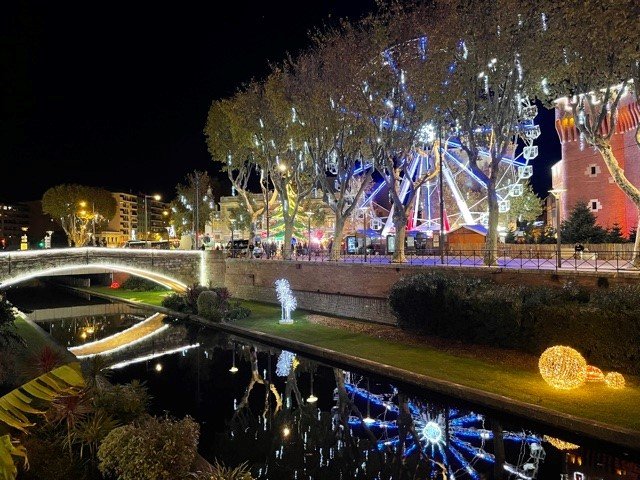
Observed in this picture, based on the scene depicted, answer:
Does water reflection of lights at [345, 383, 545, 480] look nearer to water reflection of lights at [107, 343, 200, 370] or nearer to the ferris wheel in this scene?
water reflection of lights at [107, 343, 200, 370]

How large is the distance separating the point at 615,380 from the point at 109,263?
37.1 m

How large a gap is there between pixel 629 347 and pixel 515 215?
48476 millimetres

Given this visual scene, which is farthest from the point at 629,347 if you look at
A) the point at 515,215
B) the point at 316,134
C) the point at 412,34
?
the point at 515,215

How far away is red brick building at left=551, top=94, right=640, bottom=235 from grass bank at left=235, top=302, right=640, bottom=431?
3569 centimetres

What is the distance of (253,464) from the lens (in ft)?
44.3

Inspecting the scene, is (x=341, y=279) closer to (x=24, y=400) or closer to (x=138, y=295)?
(x=138, y=295)

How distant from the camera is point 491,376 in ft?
59.7

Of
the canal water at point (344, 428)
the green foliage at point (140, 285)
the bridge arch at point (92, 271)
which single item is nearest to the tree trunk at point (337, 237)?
the bridge arch at point (92, 271)

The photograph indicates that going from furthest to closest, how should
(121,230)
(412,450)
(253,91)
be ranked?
1. (121,230)
2. (253,91)
3. (412,450)

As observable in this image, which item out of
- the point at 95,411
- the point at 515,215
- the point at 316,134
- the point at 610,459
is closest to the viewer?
the point at 95,411

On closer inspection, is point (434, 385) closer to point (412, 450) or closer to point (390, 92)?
point (412, 450)

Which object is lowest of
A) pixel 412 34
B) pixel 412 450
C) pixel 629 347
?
pixel 412 450

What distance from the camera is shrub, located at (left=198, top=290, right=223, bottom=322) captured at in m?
33.2

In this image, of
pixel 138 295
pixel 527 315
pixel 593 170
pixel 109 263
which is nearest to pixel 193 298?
pixel 109 263
